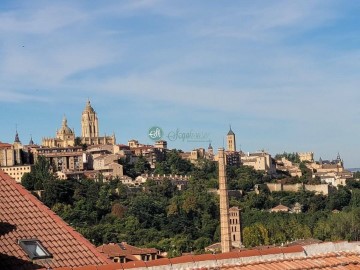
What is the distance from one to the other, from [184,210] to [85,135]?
1880 inches

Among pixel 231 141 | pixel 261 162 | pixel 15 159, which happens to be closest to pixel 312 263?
pixel 15 159

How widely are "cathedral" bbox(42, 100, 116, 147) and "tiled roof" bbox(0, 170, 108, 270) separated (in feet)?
312

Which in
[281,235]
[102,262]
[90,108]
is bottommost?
[281,235]

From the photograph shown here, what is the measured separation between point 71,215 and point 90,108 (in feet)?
188

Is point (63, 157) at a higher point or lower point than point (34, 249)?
higher

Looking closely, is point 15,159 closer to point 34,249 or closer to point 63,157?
point 63,157

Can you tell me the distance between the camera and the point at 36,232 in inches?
339

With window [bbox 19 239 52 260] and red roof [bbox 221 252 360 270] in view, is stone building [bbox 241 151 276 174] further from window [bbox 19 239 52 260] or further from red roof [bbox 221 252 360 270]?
red roof [bbox 221 252 360 270]

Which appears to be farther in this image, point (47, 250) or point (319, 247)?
point (47, 250)

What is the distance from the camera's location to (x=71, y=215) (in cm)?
7019

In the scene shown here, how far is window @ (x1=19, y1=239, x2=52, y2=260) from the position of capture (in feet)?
26.5

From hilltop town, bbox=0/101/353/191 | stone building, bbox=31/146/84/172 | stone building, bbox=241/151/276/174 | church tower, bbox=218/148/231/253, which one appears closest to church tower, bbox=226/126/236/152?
hilltop town, bbox=0/101/353/191

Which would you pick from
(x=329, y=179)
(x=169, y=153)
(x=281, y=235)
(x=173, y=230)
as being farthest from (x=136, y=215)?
(x=329, y=179)

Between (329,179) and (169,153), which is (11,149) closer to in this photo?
(169,153)
